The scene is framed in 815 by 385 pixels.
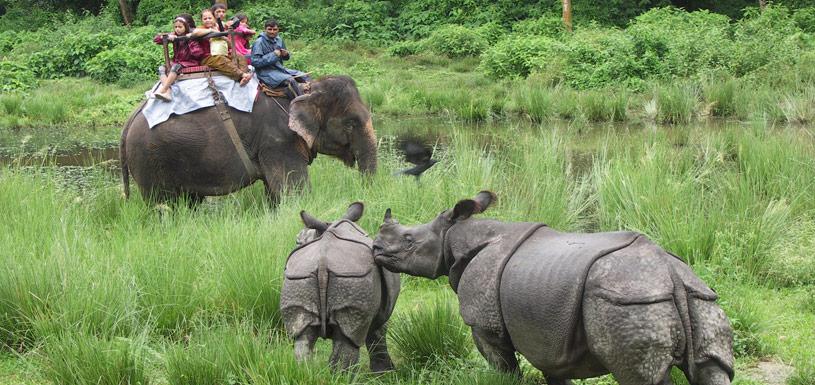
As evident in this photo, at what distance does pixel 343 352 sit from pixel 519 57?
67.1ft

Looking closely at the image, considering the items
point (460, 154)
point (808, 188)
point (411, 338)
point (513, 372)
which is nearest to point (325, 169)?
point (460, 154)

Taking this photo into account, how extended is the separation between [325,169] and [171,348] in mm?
6261

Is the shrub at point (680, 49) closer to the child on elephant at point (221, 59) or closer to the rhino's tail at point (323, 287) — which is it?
the child on elephant at point (221, 59)

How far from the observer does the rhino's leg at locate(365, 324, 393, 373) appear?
5445 mm

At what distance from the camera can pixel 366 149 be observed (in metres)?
10.1

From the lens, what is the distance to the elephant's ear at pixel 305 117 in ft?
32.4

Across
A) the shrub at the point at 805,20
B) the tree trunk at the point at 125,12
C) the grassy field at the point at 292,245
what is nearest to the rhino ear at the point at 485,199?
the grassy field at the point at 292,245

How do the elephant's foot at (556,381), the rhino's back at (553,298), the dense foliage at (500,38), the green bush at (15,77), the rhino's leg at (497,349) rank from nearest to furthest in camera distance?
the rhino's back at (553,298) → the rhino's leg at (497,349) → the elephant's foot at (556,381) → the dense foliage at (500,38) → the green bush at (15,77)

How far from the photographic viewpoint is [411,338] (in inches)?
220

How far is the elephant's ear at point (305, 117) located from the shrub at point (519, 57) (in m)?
14.3

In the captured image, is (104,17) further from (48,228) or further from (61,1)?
(48,228)

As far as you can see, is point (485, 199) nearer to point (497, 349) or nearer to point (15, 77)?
point (497, 349)

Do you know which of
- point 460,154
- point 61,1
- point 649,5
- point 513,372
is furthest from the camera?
point 61,1

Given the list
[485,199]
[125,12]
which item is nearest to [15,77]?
[125,12]
